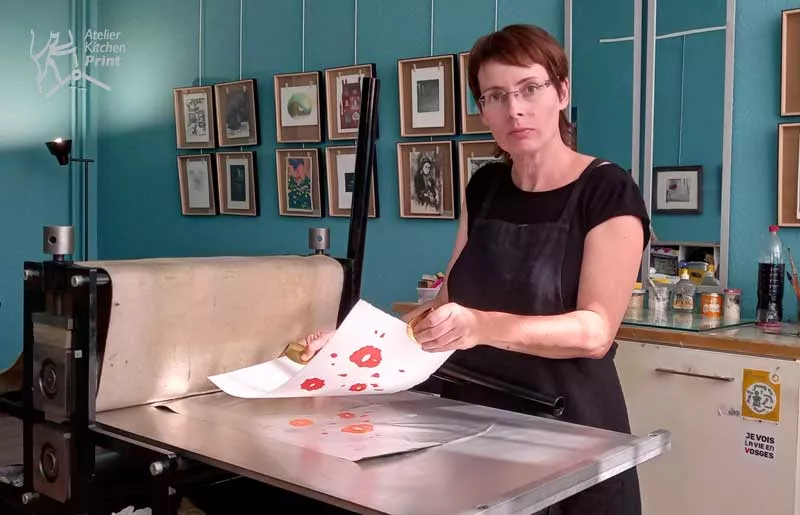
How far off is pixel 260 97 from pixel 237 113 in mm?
169

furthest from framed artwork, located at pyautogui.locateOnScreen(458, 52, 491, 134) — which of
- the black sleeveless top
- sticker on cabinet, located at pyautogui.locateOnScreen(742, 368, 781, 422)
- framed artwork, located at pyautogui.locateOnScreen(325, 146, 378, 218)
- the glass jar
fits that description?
the black sleeveless top

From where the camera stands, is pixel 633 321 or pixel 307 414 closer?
pixel 307 414

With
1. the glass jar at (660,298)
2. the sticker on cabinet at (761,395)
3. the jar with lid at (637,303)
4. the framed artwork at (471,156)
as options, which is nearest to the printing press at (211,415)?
the sticker on cabinet at (761,395)

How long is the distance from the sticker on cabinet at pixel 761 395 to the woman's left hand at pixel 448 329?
1.49m

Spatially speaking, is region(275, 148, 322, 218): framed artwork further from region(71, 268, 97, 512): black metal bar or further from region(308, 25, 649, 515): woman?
region(71, 268, 97, 512): black metal bar

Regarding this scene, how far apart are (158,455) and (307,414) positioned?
0.28 meters

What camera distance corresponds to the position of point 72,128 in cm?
563

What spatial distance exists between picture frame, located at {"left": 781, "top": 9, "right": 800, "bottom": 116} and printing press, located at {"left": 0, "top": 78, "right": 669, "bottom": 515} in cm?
181

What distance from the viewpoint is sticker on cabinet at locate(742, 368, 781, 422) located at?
229 cm

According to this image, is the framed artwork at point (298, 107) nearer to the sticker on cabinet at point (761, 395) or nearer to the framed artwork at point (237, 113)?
the framed artwork at point (237, 113)

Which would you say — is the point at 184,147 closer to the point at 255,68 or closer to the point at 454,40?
the point at 255,68

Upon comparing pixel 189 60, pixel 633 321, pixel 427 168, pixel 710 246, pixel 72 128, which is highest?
pixel 189 60

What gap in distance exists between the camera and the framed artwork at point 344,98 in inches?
159

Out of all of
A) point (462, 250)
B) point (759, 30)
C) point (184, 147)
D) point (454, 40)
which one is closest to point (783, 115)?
point (759, 30)
